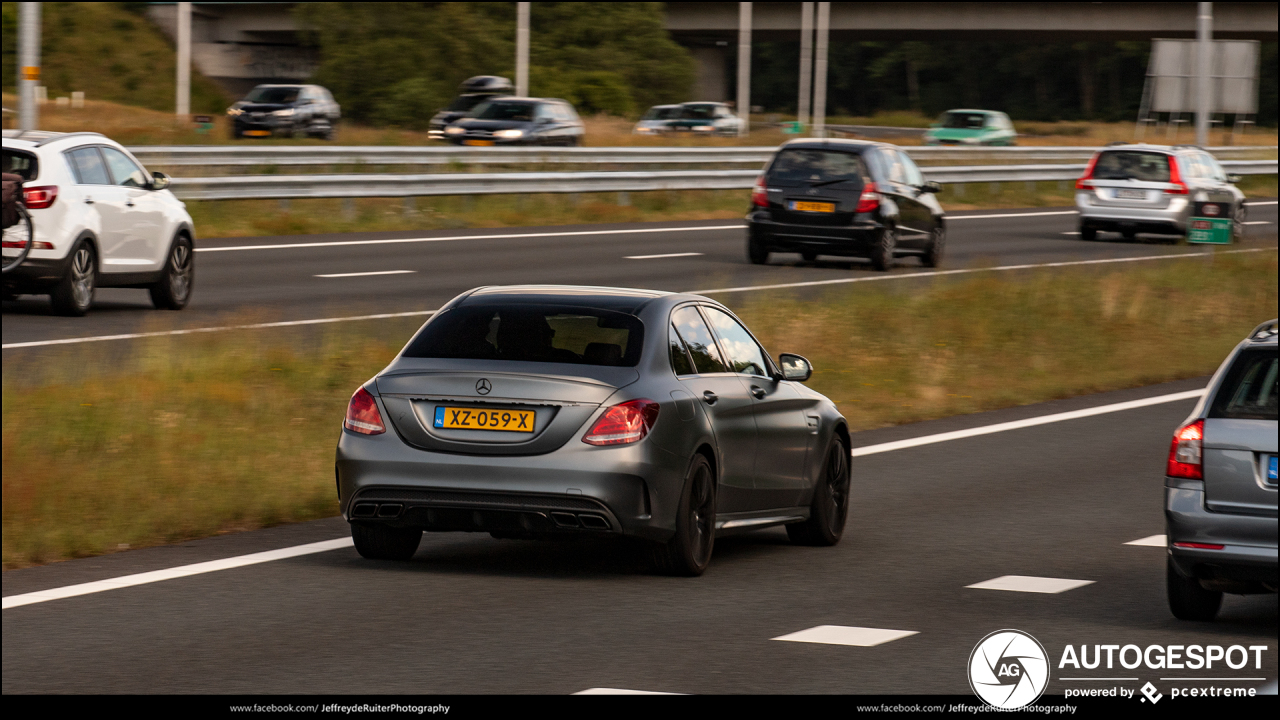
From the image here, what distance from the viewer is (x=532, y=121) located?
147 feet

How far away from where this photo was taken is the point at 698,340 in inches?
387

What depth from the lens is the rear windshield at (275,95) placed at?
51531 millimetres

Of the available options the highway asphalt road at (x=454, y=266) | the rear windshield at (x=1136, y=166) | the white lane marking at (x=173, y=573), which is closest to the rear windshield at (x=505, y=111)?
the highway asphalt road at (x=454, y=266)

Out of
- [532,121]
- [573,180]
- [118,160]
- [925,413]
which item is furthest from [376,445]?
[532,121]

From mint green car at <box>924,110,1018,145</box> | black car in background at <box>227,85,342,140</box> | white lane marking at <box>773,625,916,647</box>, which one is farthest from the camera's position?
mint green car at <box>924,110,1018,145</box>

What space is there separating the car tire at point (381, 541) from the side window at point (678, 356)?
4.60ft

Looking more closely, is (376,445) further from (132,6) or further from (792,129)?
(132,6)

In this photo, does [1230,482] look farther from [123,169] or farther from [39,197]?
[123,169]

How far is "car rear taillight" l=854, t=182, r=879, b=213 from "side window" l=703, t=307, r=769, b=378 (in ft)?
53.2

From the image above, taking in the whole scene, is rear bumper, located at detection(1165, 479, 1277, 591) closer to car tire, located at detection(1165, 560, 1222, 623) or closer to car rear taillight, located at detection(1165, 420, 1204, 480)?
car rear taillight, located at detection(1165, 420, 1204, 480)

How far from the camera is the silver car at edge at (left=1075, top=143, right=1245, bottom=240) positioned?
114 feet

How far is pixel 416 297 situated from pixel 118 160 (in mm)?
3584

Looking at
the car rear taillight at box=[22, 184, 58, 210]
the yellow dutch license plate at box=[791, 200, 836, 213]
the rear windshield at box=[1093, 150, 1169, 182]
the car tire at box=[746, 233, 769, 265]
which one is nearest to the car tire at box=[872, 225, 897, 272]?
the yellow dutch license plate at box=[791, 200, 836, 213]

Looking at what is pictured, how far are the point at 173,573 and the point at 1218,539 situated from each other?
4.39 metres
